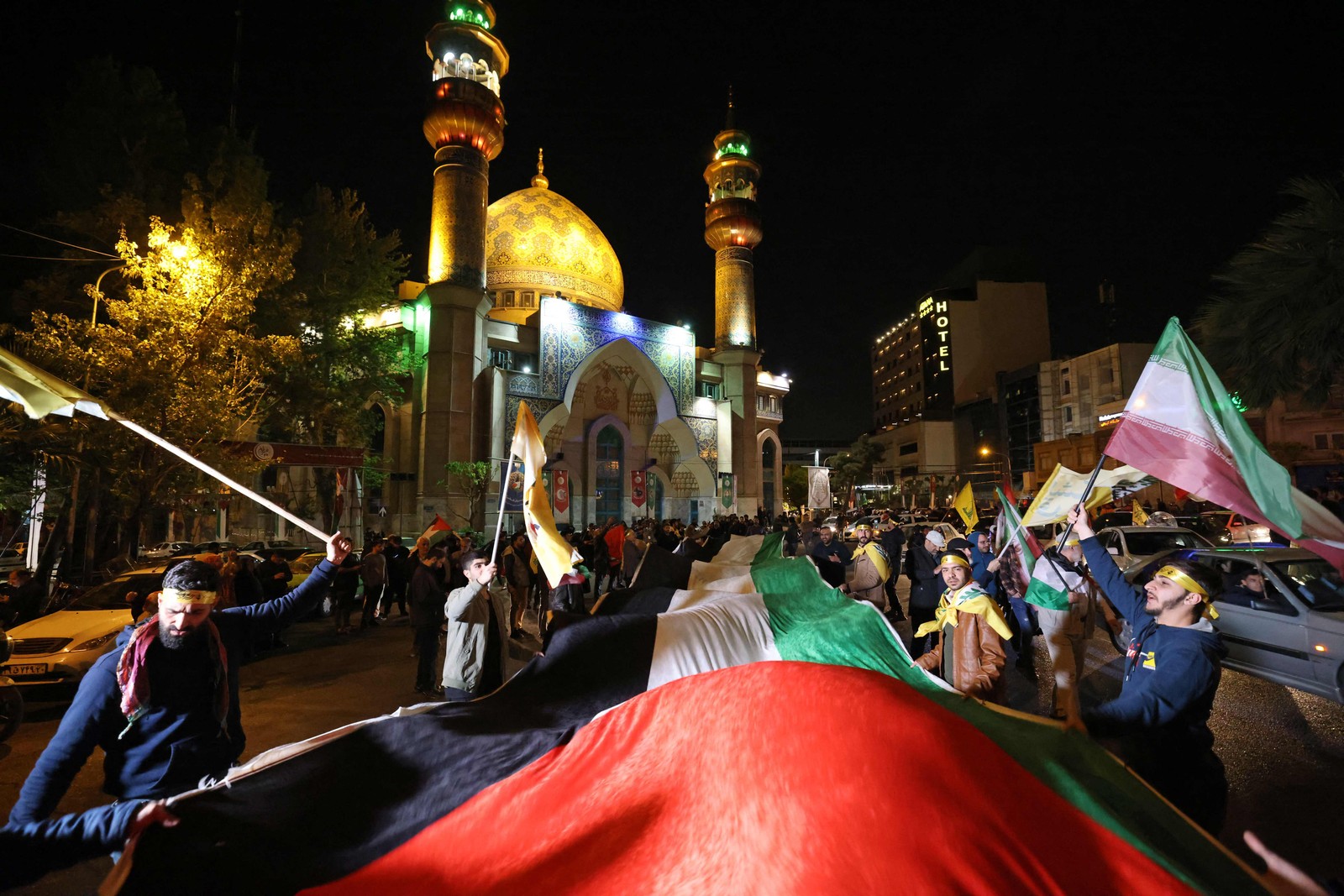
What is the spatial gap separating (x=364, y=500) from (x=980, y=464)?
5175cm

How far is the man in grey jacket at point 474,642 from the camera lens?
188 inches

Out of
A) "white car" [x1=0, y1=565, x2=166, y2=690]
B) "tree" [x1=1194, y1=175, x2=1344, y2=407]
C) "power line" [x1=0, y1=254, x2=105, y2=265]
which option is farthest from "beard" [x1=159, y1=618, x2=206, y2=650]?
"power line" [x1=0, y1=254, x2=105, y2=265]

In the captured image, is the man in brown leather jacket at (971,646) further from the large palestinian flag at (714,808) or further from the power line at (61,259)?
the power line at (61,259)

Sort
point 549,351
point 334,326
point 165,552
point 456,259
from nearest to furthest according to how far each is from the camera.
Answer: point 165,552 < point 334,326 < point 456,259 < point 549,351

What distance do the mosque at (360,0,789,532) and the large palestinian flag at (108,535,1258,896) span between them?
58.9 ft

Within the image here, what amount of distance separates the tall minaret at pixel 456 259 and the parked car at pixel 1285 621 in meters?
24.5

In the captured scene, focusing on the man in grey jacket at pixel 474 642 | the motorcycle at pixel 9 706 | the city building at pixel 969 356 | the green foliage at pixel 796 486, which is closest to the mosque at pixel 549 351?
the motorcycle at pixel 9 706

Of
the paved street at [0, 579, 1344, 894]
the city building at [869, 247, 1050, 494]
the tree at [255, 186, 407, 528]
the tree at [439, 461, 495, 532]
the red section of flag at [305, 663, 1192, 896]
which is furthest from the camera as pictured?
the city building at [869, 247, 1050, 494]

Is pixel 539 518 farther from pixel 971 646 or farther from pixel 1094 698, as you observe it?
pixel 1094 698

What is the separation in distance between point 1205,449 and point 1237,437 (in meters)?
0.17

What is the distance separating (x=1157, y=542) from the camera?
36.0 feet

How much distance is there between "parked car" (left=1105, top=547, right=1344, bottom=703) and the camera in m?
5.74

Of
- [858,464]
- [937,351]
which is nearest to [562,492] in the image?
[858,464]

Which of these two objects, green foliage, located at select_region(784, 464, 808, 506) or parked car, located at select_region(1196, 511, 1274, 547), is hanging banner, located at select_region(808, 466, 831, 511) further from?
green foliage, located at select_region(784, 464, 808, 506)
